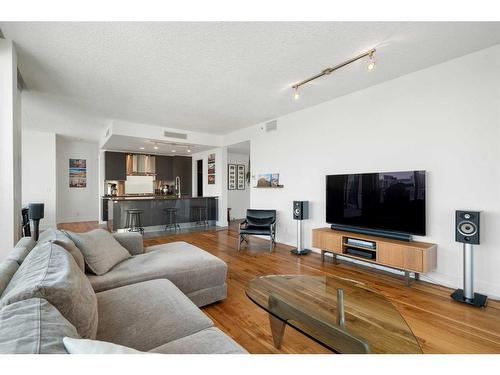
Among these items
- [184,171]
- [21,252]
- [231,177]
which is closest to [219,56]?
[21,252]

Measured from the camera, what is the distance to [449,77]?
284cm

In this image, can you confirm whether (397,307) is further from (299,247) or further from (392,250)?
(299,247)

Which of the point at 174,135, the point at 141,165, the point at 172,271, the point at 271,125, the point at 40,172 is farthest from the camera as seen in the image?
the point at 141,165

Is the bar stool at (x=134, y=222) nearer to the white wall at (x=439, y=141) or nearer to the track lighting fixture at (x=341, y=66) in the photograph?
the white wall at (x=439, y=141)

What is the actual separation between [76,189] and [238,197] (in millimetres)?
5549

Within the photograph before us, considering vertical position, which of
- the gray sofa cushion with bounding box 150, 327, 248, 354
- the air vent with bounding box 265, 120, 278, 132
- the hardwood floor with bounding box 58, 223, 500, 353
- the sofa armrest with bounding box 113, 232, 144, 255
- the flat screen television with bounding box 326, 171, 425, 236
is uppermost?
the air vent with bounding box 265, 120, 278, 132

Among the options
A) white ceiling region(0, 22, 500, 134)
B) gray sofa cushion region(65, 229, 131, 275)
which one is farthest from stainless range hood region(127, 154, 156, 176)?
gray sofa cushion region(65, 229, 131, 275)

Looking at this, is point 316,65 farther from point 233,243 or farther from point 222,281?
point 233,243

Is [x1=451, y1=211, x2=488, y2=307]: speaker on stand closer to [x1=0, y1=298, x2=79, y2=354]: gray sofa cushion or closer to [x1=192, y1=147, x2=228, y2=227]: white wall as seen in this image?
[x1=0, y1=298, x2=79, y2=354]: gray sofa cushion

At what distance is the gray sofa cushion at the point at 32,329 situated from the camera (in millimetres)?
683

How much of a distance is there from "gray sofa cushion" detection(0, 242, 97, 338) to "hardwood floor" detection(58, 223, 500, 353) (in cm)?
115

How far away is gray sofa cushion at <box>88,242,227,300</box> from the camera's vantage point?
1.99 m

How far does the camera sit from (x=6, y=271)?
4.26 feet
